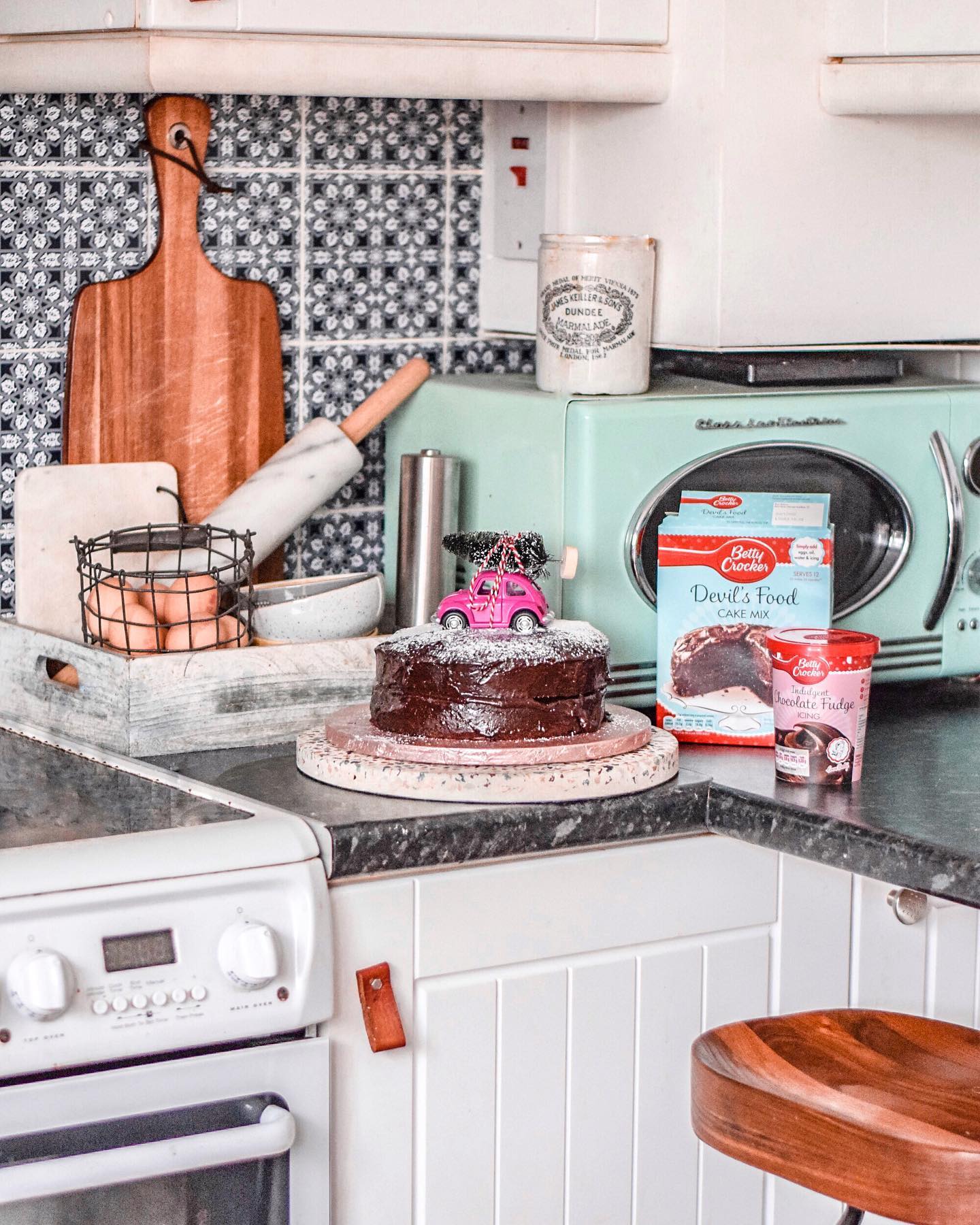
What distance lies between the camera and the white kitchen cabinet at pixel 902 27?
1847 mm

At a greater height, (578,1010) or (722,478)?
(722,478)

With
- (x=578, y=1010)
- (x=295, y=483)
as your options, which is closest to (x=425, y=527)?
(x=295, y=483)

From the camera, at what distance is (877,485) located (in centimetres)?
205

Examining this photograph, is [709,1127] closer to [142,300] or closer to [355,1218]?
[355,1218]

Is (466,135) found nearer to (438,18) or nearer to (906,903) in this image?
(438,18)

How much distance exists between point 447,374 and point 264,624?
1.59 feet

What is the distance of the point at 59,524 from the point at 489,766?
63 cm

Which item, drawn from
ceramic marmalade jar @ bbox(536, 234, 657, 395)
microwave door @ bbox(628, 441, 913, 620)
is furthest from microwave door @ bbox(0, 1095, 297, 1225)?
ceramic marmalade jar @ bbox(536, 234, 657, 395)

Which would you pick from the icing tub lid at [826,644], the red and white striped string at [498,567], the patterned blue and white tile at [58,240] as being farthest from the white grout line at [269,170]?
the icing tub lid at [826,644]

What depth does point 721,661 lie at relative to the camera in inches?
74.4

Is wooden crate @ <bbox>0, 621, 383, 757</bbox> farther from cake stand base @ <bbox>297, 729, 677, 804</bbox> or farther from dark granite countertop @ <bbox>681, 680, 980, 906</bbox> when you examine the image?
dark granite countertop @ <bbox>681, 680, 980, 906</bbox>

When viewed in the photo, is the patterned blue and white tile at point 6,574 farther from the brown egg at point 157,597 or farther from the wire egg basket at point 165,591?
the brown egg at point 157,597

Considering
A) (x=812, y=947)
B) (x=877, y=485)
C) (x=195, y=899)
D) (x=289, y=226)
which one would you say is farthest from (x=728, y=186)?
(x=195, y=899)

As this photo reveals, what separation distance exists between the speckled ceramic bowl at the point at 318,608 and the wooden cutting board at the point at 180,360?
192 millimetres
